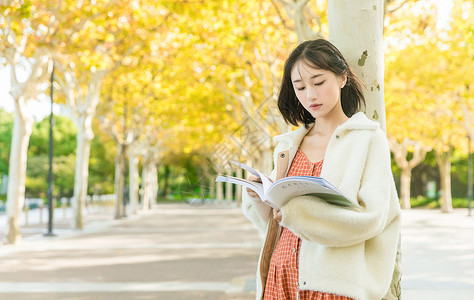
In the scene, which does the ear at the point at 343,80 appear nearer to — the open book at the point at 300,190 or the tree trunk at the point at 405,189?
the open book at the point at 300,190

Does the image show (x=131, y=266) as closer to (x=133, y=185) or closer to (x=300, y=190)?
(x=300, y=190)

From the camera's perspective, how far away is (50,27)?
48.1 feet

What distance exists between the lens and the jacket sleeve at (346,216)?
2049 millimetres

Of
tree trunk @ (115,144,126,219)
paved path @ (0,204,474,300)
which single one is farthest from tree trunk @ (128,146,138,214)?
paved path @ (0,204,474,300)

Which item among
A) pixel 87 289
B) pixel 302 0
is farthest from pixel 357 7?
pixel 87 289

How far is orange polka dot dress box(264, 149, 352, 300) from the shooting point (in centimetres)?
222

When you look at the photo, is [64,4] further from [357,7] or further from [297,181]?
[297,181]

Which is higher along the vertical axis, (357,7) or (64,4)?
(64,4)

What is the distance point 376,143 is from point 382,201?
23 cm

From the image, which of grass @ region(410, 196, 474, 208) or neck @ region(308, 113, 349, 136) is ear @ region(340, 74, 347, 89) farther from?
grass @ region(410, 196, 474, 208)

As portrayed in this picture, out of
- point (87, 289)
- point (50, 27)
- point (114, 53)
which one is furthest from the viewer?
point (114, 53)

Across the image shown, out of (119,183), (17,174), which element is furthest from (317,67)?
(119,183)

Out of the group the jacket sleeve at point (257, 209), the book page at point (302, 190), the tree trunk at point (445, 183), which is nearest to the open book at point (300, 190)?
the book page at point (302, 190)

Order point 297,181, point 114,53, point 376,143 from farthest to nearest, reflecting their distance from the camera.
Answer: point 114,53 < point 376,143 < point 297,181
